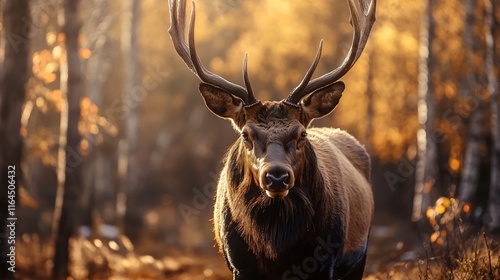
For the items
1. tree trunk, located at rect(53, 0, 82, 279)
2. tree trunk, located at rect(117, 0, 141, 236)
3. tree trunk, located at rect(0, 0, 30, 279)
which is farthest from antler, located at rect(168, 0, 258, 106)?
tree trunk, located at rect(117, 0, 141, 236)

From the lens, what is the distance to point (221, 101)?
6332 mm

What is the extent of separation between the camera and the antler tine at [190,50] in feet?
21.0

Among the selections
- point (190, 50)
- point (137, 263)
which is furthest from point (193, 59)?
point (137, 263)

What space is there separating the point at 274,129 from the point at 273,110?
0.23 meters

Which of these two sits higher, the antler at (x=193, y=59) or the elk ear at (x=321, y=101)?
the antler at (x=193, y=59)

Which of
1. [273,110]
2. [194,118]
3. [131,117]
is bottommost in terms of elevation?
[194,118]

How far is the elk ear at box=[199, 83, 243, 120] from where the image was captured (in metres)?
6.29

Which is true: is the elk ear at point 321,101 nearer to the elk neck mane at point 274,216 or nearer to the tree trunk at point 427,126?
the elk neck mane at point 274,216

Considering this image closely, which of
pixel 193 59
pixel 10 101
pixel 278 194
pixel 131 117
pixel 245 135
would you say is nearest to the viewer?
pixel 278 194

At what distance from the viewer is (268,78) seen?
25.2 meters

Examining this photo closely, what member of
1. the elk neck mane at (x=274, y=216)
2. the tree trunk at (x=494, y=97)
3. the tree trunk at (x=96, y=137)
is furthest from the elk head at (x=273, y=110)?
the tree trunk at (x=96, y=137)

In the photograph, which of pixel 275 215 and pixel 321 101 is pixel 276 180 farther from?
pixel 321 101

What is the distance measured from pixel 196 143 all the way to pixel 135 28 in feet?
38.6

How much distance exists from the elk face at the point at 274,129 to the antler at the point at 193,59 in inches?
4.1
